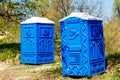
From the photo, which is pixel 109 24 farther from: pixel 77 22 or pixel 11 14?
pixel 77 22

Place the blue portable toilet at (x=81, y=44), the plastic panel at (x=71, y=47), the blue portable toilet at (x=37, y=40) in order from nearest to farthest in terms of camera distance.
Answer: the blue portable toilet at (x=81, y=44) < the plastic panel at (x=71, y=47) < the blue portable toilet at (x=37, y=40)

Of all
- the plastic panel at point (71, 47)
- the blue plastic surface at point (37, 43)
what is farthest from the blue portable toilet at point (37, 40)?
the plastic panel at point (71, 47)

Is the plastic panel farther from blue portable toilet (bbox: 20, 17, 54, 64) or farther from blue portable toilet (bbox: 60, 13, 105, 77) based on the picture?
blue portable toilet (bbox: 20, 17, 54, 64)

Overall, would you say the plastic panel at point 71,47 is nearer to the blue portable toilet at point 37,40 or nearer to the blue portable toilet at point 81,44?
the blue portable toilet at point 81,44

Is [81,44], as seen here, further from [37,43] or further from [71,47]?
[37,43]

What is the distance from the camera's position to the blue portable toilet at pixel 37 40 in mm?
14484

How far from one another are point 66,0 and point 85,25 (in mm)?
23951

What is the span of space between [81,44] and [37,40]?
4.92 m

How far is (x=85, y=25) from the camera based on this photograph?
9812 mm

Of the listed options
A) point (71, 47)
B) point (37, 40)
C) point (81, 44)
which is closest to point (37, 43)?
point (37, 40)

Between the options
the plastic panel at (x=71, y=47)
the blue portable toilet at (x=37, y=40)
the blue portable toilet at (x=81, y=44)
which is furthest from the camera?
the blue portable toilet at (x=37, y=40)

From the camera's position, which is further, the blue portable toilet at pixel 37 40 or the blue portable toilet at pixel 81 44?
the blue portable toilet at pixel 37 40

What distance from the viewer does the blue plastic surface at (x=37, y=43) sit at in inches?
572

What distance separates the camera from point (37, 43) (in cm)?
1461
